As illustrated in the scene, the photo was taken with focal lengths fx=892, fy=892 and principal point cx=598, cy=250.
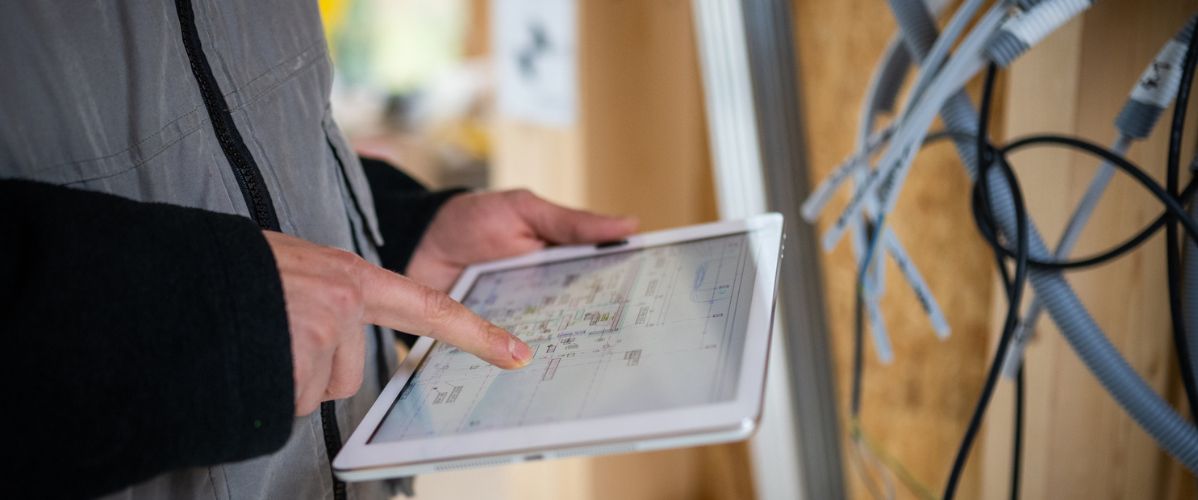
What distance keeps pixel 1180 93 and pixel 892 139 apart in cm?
21

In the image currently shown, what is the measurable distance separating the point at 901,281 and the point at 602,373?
77 centimetres

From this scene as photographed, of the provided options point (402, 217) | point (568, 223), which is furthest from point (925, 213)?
point (402, 217)

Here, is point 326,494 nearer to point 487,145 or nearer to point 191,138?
point 191,138

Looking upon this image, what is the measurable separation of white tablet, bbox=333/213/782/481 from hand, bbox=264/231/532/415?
0.04m

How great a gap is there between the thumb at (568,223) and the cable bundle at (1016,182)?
187 mm

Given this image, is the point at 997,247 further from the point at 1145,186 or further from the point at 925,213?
the point at 925,213

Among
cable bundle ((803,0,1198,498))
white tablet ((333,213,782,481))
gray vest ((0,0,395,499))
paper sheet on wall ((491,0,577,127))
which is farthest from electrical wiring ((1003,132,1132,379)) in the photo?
paper sheet on wall ((491,0,577,127))

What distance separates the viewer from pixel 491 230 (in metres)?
0.84

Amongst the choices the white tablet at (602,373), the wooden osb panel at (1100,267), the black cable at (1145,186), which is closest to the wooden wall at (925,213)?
the wooden osb panel at (1100,267)

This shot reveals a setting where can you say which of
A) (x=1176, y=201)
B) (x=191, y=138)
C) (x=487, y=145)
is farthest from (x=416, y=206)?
(x=487, y=145)

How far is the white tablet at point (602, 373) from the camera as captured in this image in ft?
1.52

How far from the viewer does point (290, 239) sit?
493 millimetres

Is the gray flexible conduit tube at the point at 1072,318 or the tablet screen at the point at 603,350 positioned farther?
the gray flexible conduit tube at the point at 1072,318

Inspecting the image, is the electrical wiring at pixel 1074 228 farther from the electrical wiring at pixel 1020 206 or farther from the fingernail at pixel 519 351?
the fingernail at pixel 519 351
